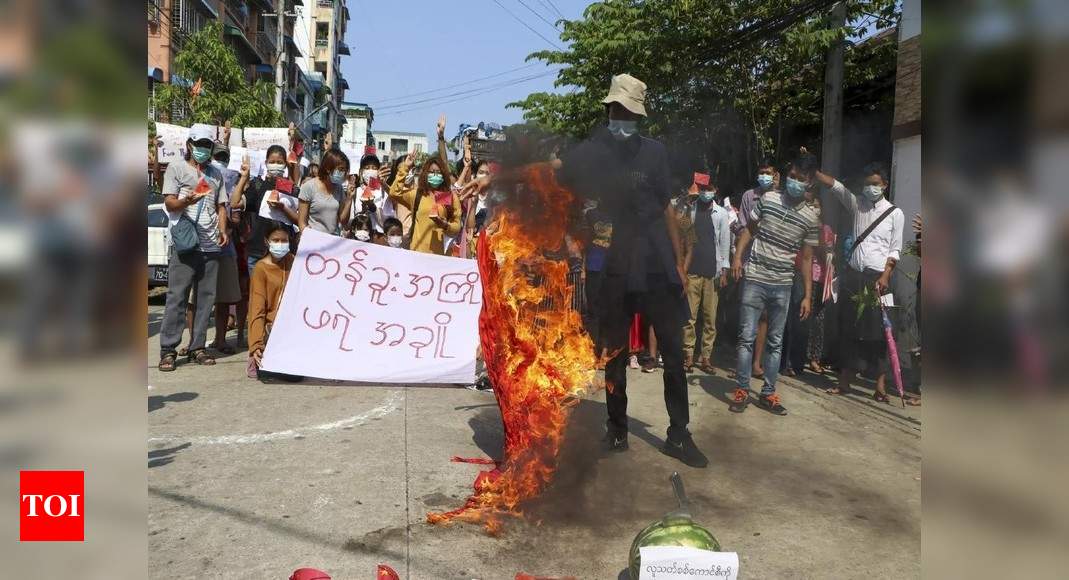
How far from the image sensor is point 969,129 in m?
0.93

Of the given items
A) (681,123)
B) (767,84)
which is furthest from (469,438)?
(767,84)

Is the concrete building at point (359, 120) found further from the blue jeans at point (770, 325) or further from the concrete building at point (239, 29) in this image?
the blue jeans at point (770, 325)

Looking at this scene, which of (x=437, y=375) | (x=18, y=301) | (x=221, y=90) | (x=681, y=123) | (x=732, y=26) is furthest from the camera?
(x=221, y=90)

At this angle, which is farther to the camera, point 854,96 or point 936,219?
point 854,96

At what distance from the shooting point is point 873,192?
702cm

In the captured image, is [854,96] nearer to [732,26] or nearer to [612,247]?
[732,26]

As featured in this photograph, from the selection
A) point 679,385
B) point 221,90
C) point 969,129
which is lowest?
point 679,385

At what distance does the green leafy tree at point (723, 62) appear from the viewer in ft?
35.8

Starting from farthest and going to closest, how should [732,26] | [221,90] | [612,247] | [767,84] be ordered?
[221,90]
[767,84]
[732,26]
[612,247]

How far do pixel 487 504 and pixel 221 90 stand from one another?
21.3 m

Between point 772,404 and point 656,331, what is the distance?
200cm

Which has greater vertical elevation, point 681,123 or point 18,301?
point 681,123

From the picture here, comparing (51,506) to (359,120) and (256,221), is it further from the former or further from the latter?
(359,120)

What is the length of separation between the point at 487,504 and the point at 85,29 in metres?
3.12
